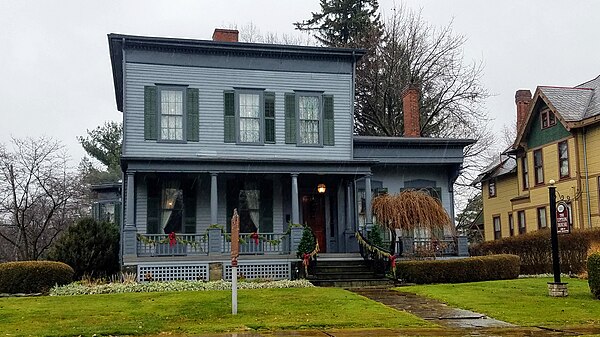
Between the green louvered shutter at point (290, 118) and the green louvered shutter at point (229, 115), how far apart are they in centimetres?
197

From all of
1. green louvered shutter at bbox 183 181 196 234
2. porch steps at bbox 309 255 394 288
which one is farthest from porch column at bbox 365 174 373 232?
green louvered shutter at bbox 183 181 196 234

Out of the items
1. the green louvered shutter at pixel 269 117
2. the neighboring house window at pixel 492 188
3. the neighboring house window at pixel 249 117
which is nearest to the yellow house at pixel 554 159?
the neighboring house window at pixel 492 188

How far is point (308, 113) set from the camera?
25781 mm

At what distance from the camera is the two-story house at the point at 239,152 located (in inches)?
908

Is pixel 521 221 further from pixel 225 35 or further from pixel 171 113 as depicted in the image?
pixel 171 113

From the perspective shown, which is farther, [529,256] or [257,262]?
[529,256]

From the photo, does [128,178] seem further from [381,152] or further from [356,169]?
[381,152]

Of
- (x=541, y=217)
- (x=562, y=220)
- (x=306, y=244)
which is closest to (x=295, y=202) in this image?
(x=306, y=244)

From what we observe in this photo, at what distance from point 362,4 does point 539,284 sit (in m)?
31.5

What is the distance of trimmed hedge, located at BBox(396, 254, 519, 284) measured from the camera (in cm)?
2238

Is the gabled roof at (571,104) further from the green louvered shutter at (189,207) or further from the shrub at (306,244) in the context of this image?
the green louvered shutter at (189,207)

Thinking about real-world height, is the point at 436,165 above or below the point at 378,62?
below

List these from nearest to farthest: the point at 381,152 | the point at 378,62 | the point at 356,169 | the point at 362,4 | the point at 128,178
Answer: the point at 128,178 < the point at 356,169 < the point at 381,152 < the point at 378,62 < the point at 362,4

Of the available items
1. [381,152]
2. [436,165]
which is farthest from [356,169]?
[436,165]
